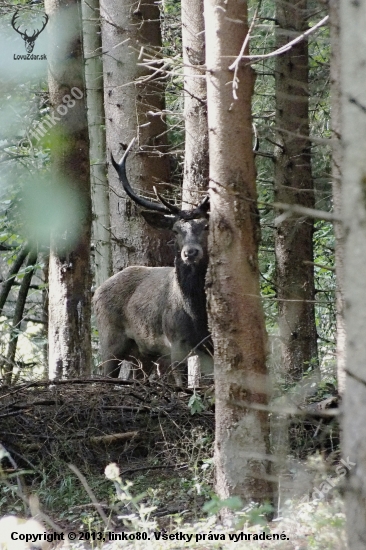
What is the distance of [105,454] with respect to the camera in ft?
21.9

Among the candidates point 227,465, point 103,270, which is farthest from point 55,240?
point 227,465

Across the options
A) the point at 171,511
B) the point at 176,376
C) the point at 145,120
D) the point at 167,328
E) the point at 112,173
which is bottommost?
the point at 171,511

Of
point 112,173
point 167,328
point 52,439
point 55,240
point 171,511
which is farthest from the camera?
point 112,173

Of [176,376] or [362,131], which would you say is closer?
[362,131]

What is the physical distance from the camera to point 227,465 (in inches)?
188

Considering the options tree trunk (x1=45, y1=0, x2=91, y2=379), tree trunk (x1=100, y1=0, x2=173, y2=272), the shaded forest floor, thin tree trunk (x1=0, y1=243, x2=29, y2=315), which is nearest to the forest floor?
the shaded forest floor

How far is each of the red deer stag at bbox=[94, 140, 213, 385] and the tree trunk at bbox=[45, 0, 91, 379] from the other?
0.46 m

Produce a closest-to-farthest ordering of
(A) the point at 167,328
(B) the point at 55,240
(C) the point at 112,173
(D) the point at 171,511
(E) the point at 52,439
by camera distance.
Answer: (D) the point at 171,511 < (E) the point at 52,439 < (B) the point at 55,240 < (A) the point at 167,328 < (C) the point at 112,173

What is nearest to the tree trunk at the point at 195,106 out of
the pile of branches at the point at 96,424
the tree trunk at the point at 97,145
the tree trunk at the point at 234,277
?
the pile of branches at the point at 96,424

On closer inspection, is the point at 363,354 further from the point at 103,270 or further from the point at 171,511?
the point at 103,270

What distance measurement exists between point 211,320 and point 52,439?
2531 millimetres

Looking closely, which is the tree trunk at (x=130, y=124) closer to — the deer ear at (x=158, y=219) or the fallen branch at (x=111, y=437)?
the deer ear at (x=158, y=219)

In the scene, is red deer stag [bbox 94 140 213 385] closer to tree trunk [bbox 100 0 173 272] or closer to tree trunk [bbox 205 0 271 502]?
tree trunk [bbox 100 0 173 272]

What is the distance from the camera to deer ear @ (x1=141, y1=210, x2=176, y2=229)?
8.81 meters
